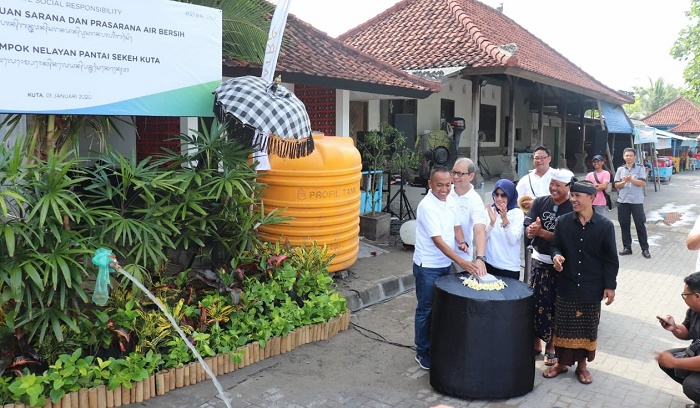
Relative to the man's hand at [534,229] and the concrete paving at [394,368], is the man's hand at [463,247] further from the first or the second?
the concrete paving at [394,368]

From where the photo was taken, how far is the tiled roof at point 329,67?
7438 millimetres

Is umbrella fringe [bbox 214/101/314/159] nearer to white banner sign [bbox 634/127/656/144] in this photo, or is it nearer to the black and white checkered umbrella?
the black and white checkered umbrella

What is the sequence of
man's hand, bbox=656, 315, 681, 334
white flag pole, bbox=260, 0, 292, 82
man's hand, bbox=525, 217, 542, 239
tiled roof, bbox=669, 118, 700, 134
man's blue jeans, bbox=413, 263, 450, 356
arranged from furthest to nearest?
tiled roof, bbox=669, 118, 700, 134 < white flag pole, bbox=260, 0, 292, 82 < man's hand, bbox=525, 217, 542, 239 < man's blue jeans, bbox=413, 263, 450, 356 < man's hand, bbox=656, 315, 681, 334

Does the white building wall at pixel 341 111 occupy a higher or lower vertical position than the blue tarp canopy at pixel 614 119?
lower

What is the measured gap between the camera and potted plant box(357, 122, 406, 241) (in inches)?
367

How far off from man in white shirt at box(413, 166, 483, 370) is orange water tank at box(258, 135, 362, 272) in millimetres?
1887

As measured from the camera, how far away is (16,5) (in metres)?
3.99

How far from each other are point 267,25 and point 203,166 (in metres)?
2.41

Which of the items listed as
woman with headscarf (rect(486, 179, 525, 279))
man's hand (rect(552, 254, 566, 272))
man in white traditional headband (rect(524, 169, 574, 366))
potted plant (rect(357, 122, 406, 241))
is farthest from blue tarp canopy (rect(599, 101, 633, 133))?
man's hand (rect(552, 254, 566, 272))

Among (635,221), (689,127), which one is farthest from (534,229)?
(689,127)

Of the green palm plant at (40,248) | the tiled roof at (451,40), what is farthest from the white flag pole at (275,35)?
the tiled roof at (451,40)

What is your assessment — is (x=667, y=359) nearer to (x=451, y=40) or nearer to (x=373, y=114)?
(x=373, y=114)

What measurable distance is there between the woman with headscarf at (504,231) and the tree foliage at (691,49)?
2943cm

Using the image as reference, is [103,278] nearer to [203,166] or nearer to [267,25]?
[203,166]
